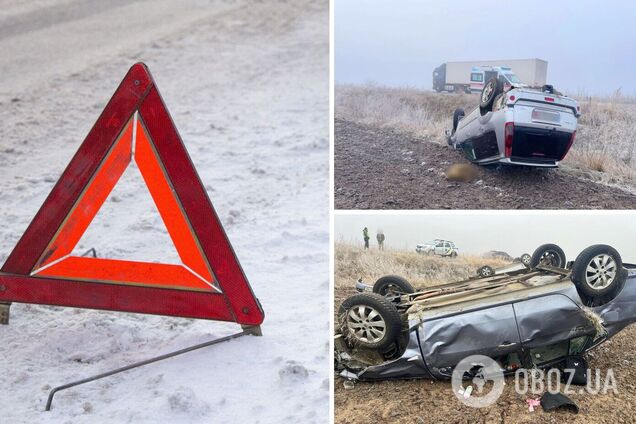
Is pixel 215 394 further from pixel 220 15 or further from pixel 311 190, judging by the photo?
pixel 220 15

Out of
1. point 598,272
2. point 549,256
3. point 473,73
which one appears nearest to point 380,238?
point 549,256

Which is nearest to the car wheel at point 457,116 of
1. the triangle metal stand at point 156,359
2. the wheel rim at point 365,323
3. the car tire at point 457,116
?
the car tire at point 457,116

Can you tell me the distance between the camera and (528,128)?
4.18m

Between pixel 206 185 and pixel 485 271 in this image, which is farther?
pixel 206 185

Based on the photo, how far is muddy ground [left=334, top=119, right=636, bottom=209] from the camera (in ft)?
14.0

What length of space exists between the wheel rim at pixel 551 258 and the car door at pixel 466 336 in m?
0.33

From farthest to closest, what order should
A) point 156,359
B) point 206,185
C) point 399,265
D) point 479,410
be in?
1. point 206,185
2. point 399,265
3. point 479,410
4. point 156,359

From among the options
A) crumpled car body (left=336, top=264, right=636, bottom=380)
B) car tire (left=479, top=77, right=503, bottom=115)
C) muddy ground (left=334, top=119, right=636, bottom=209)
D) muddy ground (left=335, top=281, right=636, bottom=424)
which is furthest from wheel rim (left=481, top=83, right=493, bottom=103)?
muddy ground (left=335, top=281, right=636, bottom=424)

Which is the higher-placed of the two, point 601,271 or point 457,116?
point 457,116

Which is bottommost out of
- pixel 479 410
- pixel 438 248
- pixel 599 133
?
pixel 479 410

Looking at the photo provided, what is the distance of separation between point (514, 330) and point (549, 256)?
1.42ft

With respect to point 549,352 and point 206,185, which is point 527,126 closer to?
point 549,352

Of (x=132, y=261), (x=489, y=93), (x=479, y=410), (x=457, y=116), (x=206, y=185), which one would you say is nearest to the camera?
(x=132, y=261)

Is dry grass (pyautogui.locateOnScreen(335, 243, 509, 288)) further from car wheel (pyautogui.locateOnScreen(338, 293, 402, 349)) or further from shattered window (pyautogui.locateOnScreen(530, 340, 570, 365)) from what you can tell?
shattered window (pyautogui.locateOnScreen(530, 340, 570, 365))
